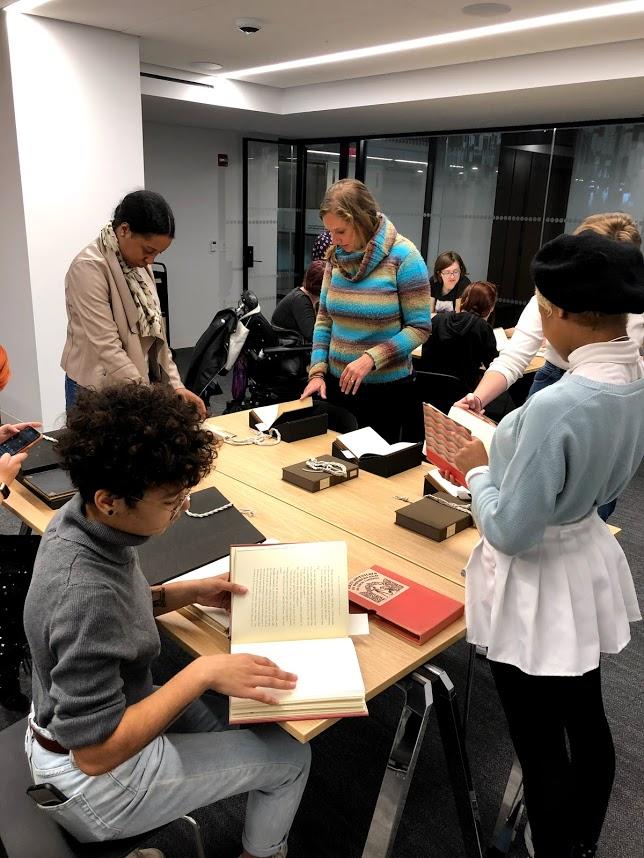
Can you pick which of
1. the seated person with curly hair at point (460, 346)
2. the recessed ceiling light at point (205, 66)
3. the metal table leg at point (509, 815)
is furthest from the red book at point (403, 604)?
the recessed ceiling light at point (205, 66)

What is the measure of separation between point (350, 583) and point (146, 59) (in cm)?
472

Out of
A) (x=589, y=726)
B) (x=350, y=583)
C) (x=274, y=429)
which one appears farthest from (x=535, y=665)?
(x=274, y=429)

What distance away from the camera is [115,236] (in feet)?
7.96

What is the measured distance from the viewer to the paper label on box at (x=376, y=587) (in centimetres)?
143

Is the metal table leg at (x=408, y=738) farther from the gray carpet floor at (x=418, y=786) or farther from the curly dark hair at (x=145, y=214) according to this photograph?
the curly dark hair at (x=145, y=214)

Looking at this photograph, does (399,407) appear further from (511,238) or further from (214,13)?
(511,238)

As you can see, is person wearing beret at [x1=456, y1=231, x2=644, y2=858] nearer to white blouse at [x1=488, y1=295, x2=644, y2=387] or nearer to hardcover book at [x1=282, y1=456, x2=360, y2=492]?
hardcover book at [x1=282, y1=456, x2=360, y2=492]

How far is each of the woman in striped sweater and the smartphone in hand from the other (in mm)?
1078

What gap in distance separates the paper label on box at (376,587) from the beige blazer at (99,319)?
129cm

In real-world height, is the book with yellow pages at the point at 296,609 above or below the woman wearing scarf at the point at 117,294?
below

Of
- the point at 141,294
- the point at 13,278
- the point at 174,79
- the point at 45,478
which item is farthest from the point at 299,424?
the point at 174,79

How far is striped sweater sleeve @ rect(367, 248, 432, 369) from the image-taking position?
248cm

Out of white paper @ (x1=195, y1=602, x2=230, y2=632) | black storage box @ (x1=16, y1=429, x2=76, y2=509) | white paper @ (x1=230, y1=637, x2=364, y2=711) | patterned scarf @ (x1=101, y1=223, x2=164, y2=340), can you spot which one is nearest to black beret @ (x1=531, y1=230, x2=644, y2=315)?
white paper @ (x1=230, y1=637, x2=364, y2=711)

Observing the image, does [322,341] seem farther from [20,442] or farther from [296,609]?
[296,609]
